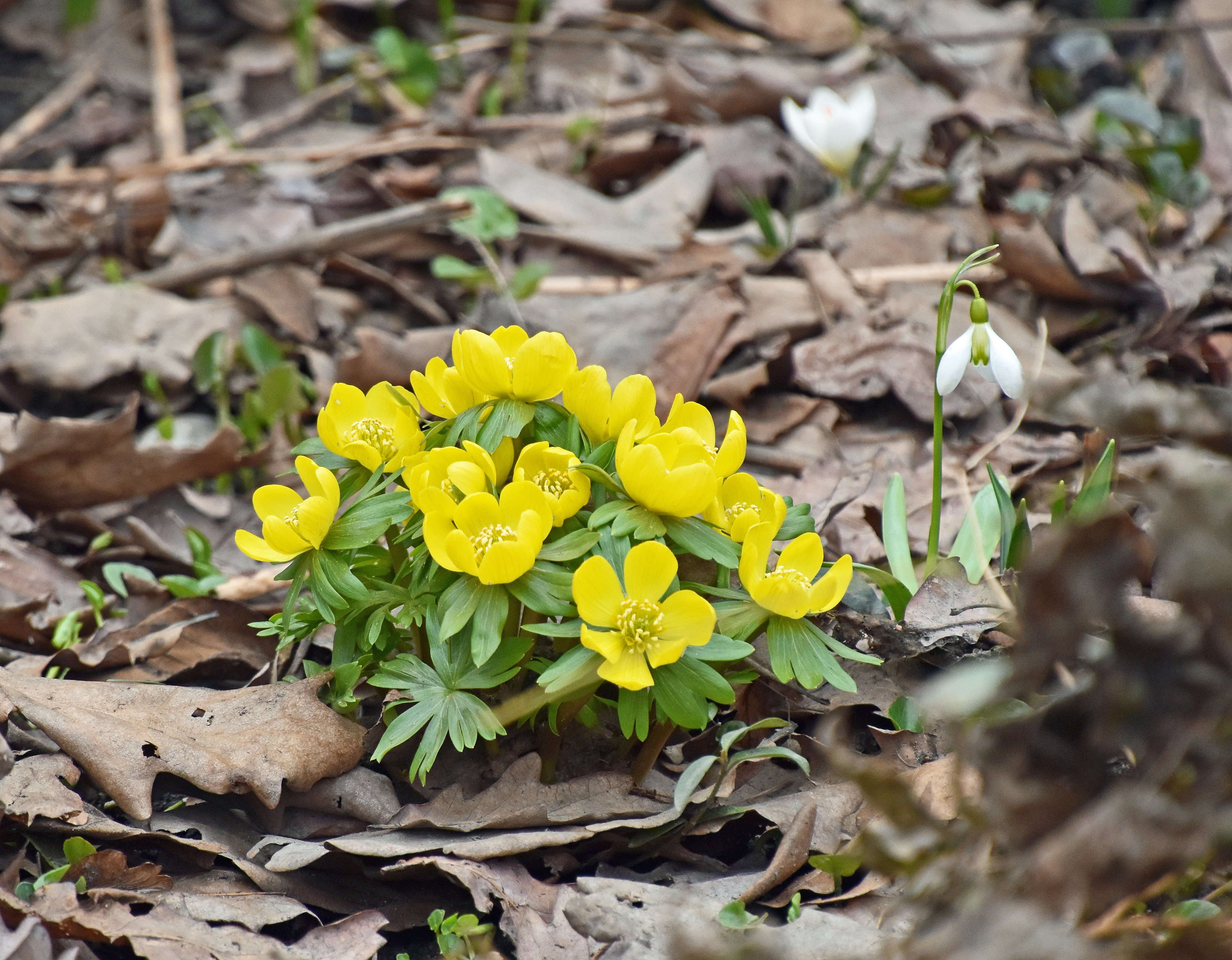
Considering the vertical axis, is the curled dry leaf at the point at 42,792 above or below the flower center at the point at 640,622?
below

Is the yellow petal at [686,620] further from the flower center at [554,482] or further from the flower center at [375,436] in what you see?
the flower center at [375,436]

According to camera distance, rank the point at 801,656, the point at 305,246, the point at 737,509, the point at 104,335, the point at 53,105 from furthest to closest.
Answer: the point at 53,105 < the point at 305,246 < the point at 104,335 < the point at 737,509 < the point at 801,656

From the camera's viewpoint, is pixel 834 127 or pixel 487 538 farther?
pixel 834 127

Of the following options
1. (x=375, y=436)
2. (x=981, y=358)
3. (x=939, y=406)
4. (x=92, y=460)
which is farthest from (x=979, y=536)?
(x=92, y=460)

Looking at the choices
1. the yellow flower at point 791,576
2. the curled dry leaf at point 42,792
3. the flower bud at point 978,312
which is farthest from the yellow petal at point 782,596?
the curled dry leaf at point 42,792

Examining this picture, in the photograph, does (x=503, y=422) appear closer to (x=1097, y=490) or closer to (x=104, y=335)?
(x=1097, y=490)
